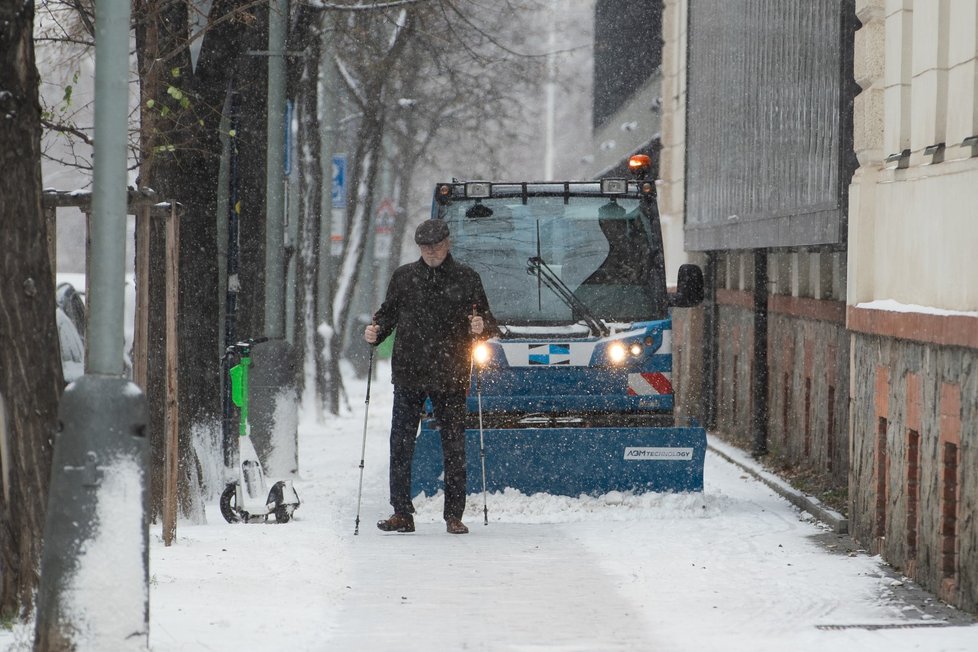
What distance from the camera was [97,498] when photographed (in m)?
6.28

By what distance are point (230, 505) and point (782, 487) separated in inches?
186

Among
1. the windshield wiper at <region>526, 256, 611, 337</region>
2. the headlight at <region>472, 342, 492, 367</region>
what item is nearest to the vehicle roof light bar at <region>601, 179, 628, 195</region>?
the windshield wiper at <region>526, 256, 611, 337</region>

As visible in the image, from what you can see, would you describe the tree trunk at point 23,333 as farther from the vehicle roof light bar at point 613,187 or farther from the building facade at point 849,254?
the vehicle roof light bar at point 613,187

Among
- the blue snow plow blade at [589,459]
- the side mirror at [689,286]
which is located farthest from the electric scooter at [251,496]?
the side mirror at [689,286]

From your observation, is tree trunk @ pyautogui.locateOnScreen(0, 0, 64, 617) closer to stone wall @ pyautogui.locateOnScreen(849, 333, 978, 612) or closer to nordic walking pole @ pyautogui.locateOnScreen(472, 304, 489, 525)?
stone wall @ pyautogui.locateOnScreen(849, 333, 978, 612)

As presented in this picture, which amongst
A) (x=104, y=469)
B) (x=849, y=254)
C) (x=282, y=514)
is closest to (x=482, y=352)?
(x=282, y=514)

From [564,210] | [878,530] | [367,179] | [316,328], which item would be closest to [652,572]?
[878,530]

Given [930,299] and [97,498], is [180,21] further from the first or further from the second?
[97,498]

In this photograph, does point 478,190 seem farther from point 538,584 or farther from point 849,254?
point 538,584

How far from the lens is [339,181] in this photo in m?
27.0

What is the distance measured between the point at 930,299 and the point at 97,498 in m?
4.79

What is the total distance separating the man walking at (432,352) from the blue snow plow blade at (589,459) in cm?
101

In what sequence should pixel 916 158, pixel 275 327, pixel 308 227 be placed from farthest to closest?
1. pixel 308 227
2. pixel 275 327
3. pixel 916 158

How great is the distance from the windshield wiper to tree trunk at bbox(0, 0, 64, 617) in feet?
20.5
